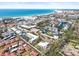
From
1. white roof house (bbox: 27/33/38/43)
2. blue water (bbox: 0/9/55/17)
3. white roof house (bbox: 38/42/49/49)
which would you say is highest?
blue water (bbox: 0/9/55/17)

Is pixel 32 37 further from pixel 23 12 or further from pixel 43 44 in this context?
pixel 23 12

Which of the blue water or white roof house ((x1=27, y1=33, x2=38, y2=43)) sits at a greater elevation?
the blue water

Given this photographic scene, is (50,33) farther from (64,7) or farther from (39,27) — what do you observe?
(64,7)

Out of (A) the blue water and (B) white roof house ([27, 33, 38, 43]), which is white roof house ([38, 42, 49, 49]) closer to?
(B) white roof house ([27, 33, 38, 43])

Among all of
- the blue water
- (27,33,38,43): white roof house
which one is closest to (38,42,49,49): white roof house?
(27,33,38,43): white roof house

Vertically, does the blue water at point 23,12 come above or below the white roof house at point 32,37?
above

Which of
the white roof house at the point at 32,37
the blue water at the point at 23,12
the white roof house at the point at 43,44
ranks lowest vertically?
the white roof house at the point at 43,44

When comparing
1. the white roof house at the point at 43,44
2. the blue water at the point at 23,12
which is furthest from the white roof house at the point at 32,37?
the blue water at the point at 23,12

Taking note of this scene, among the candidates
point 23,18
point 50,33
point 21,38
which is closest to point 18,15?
point 23,18

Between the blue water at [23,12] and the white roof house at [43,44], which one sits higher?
the blue water at [23,12]

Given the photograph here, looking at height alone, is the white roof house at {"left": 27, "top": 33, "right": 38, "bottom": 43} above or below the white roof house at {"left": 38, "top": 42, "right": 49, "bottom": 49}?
above

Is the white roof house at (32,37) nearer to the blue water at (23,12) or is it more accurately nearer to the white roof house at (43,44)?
the white roof house at (43,44)

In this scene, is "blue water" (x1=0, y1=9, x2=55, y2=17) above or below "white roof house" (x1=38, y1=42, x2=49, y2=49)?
above
